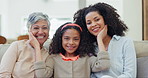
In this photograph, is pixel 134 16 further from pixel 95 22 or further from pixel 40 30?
pixel 40 30

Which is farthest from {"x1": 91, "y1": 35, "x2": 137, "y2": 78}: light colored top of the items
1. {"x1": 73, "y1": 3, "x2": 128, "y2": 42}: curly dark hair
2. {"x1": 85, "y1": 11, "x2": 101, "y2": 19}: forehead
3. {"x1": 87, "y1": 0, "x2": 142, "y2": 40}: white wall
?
{"x1": 87, "y1": 0, "x2": 142, "y2": 40}: white wall

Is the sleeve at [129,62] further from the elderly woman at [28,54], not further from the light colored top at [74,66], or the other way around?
the elderly woman at [28,54]

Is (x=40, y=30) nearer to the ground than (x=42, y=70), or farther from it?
farther from it

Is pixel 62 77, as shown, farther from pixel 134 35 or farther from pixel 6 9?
pixel 6 9

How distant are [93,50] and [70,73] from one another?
293 millimetres

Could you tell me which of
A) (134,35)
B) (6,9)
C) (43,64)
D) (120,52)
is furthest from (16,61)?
(6,9)

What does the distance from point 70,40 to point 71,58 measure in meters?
0.15

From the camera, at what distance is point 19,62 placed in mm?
1463

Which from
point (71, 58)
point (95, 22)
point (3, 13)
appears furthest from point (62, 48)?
point (3, 13)

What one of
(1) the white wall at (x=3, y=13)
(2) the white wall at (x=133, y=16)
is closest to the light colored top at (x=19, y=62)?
(2) the white wall at (x=133, y=16)

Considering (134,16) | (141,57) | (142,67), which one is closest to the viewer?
(142,67)

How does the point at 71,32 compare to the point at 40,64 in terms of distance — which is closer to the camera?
the point at 40,64

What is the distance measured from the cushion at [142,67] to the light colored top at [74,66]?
0.29m

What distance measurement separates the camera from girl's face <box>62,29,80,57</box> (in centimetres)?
150
